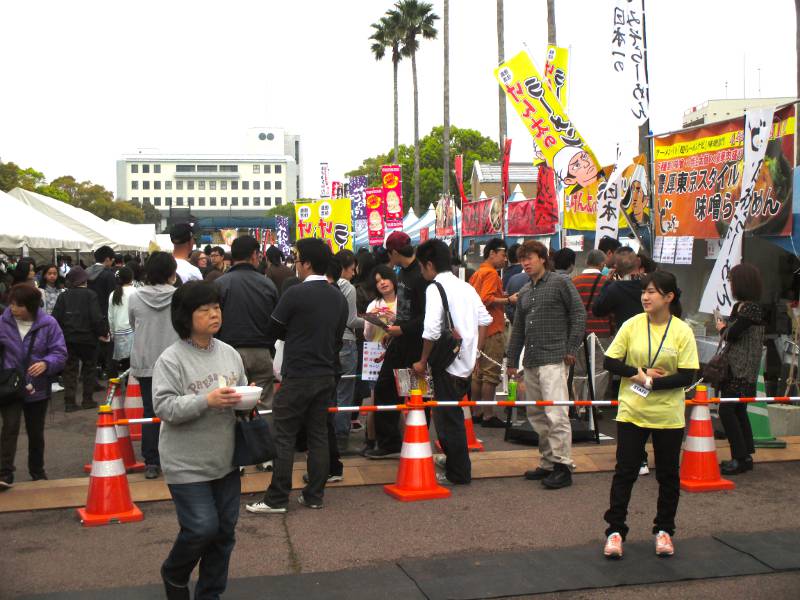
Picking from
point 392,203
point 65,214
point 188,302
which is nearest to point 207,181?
point 65,214

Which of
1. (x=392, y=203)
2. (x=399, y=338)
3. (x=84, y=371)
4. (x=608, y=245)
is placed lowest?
(x=84, y=371)

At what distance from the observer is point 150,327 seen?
741cm

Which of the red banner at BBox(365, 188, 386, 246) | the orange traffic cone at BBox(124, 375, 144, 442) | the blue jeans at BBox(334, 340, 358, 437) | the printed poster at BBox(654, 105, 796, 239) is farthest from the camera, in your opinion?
the red banner at BBox(365, 188, 386, 246)

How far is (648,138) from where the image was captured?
1121 cm

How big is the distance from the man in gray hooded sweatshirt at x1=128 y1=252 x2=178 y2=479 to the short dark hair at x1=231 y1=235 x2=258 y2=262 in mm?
513

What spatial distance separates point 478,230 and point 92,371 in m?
11.9

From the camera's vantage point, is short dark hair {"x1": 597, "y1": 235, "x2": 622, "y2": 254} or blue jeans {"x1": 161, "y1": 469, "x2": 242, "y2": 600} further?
short dark hair {"x1": 597, "y1": 235, "x2": 622, "y2": 254}

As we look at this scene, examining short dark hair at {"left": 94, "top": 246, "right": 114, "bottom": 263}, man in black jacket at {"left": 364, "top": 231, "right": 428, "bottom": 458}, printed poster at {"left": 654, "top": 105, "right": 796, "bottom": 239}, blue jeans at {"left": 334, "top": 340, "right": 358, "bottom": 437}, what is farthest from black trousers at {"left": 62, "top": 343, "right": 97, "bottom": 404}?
printed poster at {"left": 654, "top": 105, "right": 796, "bottom": 239}

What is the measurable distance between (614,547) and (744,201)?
4.77 m

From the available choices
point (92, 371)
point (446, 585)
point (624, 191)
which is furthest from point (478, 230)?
point (446, 585)

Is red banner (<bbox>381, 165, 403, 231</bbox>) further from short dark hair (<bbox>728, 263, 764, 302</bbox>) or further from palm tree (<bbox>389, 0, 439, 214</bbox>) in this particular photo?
palm tree (<bbox>389, 0, 439, 214</bbox>)

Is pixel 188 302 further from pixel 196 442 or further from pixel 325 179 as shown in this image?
pixel 325 179

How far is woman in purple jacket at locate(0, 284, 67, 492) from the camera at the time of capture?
23.3ft

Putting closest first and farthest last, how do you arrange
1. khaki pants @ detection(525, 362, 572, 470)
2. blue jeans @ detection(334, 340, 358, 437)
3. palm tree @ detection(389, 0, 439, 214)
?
1. khaki pants @ detection(525, 362, 572, 470)
2. blue jeans @ detection(334, 340, 358, 437)
3. palm tree @ detection(389, 0, 439, 214)
